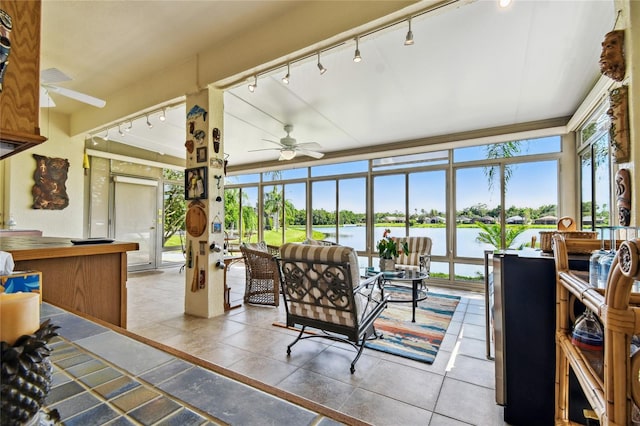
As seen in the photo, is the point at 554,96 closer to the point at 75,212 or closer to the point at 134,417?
the point at 134,417

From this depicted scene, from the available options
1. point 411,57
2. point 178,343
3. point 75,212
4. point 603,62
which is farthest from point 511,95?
point 75,212

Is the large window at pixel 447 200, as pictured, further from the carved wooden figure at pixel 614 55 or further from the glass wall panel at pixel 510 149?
the carved wooden figure at pixel 614 55

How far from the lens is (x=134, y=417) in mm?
516

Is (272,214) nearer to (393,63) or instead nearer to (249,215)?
(249,215)

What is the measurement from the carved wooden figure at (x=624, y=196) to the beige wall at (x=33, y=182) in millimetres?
6787

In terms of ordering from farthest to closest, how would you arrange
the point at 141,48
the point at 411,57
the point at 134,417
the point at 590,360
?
the point at 141,48
the point at 411,57
the point at 590,360
the point at 134,417

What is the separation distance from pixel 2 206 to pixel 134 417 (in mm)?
6338

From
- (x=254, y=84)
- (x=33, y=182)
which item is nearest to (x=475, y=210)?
(x=254, y=84)

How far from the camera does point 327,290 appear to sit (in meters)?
2.36

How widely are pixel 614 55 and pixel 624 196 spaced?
0.76 metres

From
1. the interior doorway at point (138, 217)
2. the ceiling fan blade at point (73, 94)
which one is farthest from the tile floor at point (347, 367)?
the interior doorway at point (138, 217)

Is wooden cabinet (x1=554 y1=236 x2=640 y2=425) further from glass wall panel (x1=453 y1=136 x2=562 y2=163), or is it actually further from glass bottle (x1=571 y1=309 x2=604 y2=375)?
glass wall panel (x1=453 y1=136 x2=562 y2=163)

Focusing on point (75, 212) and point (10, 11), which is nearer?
point (10, 11)

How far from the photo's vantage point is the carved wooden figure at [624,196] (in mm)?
1481
